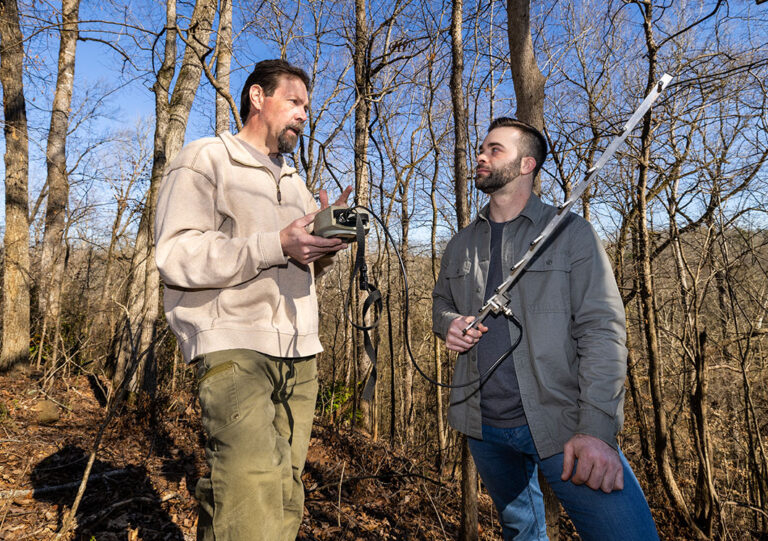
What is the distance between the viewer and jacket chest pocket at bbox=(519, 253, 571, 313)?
5.95 feet

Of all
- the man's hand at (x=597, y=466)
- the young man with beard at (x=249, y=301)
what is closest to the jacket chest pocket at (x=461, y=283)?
the young man with beard at (x=249, y=301)

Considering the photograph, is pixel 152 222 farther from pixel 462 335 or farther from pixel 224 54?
pixel 462 335

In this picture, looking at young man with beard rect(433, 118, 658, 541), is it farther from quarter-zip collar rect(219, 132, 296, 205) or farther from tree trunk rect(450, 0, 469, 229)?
tree trunk rect(450, 0, 469, 229)

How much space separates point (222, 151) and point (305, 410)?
1.17 m

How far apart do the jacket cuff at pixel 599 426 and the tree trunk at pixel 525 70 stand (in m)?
1.72

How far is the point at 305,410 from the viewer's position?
197 cm

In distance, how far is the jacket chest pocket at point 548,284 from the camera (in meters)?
1.81

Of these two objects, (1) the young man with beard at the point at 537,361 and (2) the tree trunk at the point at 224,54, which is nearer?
(1) the young man with beard at the point at 537,361

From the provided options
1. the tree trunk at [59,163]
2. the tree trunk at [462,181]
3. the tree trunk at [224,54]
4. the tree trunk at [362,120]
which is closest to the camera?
the tree trunk at [462,181]

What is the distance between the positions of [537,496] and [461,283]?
103cm

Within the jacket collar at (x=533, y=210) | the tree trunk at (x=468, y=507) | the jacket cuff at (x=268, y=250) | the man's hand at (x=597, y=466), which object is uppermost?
the jacket collar at (x=533, y=210)

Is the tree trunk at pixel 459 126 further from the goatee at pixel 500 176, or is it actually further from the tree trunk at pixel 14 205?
the tree trunk at pixel 14 205

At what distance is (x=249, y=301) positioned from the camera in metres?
A: 1.76

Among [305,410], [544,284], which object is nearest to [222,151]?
[305,410]
